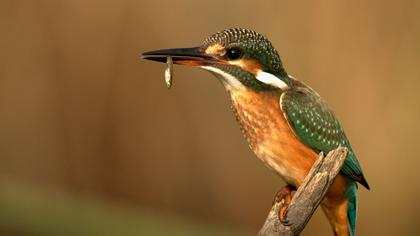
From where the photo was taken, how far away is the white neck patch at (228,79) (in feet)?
11.5

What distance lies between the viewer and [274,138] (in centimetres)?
358

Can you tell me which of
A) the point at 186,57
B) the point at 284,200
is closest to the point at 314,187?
the point at 284,200

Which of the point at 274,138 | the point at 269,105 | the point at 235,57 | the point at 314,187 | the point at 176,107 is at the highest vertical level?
the point at 176,107

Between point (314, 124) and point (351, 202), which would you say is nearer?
point (314, 124)

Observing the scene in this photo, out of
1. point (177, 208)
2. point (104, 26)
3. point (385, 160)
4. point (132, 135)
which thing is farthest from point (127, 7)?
point (385, 160)

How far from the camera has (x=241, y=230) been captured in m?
5.23

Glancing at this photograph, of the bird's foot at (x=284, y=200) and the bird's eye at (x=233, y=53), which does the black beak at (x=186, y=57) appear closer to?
the bird's eye at (x=233, y=53)

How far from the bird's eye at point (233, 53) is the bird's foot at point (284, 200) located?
22.1 inches

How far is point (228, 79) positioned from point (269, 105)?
0.19 meters

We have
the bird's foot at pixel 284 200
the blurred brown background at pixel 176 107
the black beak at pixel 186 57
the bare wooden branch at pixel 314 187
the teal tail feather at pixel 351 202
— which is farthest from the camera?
the blurred brown background at pixel 176 107

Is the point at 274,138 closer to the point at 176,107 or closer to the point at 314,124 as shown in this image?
the point at 314,124

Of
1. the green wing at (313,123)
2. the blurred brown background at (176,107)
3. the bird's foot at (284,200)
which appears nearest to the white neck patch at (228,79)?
the green wing at (313,123)

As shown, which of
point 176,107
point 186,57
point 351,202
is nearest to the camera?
point 186,57

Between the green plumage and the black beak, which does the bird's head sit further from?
the green plumage
